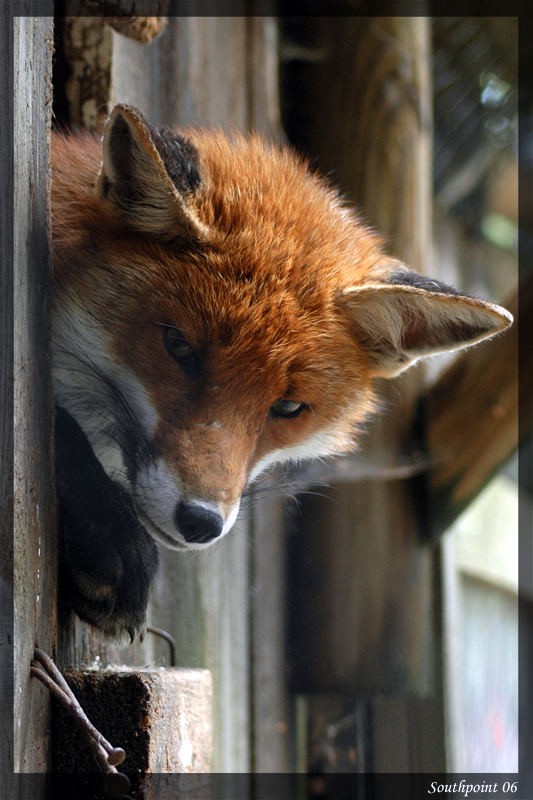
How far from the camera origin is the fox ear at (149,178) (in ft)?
5.44

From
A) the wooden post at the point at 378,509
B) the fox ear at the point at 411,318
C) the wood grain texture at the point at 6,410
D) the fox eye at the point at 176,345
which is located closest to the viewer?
the wood grain texture at the point at 6,410

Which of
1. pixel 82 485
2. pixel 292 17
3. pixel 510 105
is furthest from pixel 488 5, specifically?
pixel 82 485

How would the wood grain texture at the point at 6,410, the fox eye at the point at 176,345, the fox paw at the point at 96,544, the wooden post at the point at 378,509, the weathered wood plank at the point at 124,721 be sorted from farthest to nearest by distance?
the wooden post at the point at 378,509
the fox eye at the point at 176,345
the fox paw at the point at 96,544
the weathered wood plank at the point at 124,721
the wood grain texture at the point at 6,410

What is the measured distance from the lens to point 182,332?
176 cm

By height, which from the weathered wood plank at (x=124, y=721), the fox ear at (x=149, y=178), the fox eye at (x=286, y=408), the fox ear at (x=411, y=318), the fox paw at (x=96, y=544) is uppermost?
the fox ear at (x=149, y=178)

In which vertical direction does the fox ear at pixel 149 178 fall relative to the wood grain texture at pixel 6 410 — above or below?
above

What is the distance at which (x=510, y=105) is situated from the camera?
414 cm

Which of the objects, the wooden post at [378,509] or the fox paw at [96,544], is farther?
the wooden post at [378,509]

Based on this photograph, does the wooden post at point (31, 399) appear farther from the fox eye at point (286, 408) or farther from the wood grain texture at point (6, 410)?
the fox eye at point (286, 408)

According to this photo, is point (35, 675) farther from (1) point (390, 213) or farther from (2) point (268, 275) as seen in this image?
(1) point (390, 213)

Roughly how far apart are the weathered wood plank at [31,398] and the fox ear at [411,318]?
0.76 meters

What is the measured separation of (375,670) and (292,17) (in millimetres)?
2390

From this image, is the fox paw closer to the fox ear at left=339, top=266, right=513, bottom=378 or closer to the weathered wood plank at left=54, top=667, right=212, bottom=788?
the weathered wood plank at left=54, top=667, right=212, bottom=788

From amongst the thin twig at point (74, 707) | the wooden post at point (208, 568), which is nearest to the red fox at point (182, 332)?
the thin twig at point (74, 707)
